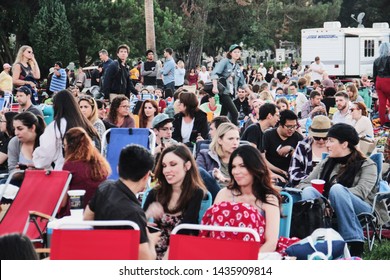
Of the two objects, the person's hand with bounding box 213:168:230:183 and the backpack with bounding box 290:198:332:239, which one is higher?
the person's hand with bounding box 213:168:230:183

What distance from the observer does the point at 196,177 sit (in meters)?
6.63

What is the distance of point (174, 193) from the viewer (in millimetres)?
6641

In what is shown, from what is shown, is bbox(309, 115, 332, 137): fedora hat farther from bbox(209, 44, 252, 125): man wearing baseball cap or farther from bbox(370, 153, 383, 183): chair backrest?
bbox(209, 44, 252, 125): man wearing baseball cap

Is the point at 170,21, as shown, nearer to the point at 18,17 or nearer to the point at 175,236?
the point at 18,17

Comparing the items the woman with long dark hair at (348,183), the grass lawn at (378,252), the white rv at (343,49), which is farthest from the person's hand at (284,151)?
the white rv at (343,49)

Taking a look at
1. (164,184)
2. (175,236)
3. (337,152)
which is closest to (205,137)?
(337,152)

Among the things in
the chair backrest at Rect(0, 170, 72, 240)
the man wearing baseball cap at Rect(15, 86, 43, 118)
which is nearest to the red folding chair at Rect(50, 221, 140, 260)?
the chair backrest at Rect(0, 170, 72, 240)

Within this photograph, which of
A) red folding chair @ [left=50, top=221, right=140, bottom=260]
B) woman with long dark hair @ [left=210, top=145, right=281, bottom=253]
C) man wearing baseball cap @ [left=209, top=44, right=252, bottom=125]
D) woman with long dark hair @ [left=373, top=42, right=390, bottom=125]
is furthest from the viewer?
woman with long dark hair @ [left=373, top=42, right=390, bottom=125]

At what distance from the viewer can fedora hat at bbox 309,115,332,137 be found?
917 cm

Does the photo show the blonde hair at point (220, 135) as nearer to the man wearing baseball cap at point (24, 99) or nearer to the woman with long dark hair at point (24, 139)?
the woman with long dark hair at point (24, 139)

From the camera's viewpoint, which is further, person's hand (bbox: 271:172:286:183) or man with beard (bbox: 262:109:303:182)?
man with beard (bbox: 262:109:303:182)

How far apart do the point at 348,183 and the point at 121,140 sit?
3.07 m

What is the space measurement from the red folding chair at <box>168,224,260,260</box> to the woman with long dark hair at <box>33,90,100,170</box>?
4004 mm

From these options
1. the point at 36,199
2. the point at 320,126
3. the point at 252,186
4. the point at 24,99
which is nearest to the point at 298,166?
the point at 320,126
